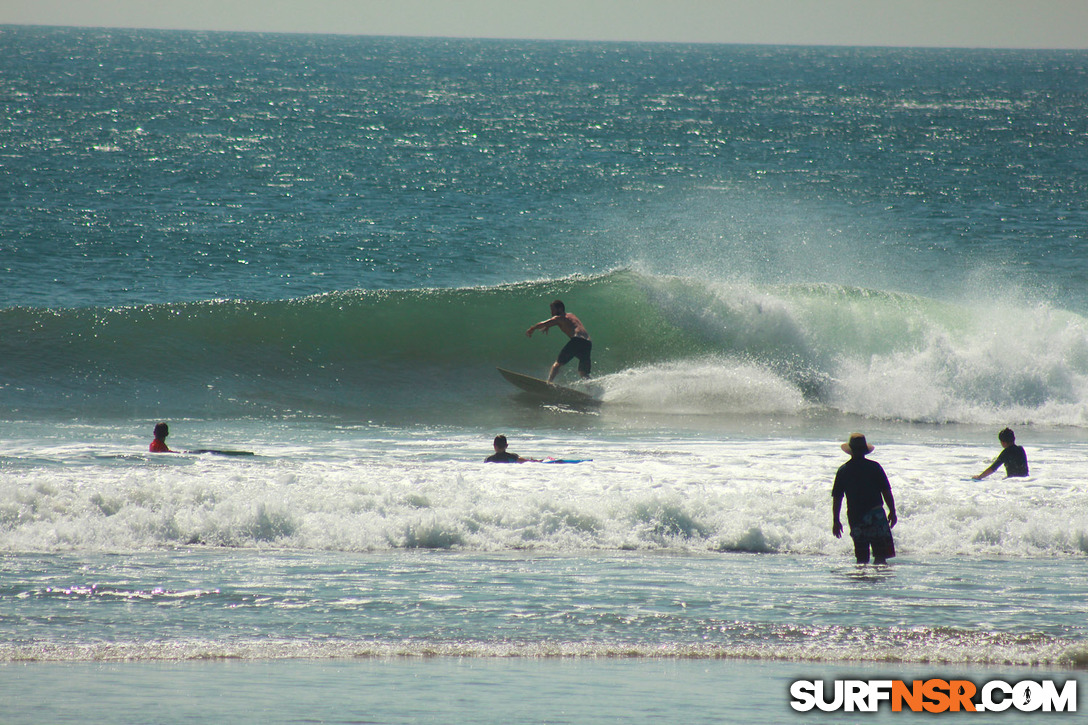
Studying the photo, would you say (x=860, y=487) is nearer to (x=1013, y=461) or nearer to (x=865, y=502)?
(x=865, y=502)

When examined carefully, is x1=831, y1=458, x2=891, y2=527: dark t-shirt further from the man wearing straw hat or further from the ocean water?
the ocean water

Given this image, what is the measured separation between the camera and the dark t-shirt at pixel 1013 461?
33.0 feet

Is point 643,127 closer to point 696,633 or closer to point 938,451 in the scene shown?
point 938,451

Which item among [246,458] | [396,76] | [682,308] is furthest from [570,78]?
[246,458]

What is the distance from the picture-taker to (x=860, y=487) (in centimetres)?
745

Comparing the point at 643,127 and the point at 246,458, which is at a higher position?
the point at 643,127

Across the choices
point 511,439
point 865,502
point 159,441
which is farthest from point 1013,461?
point 159,441

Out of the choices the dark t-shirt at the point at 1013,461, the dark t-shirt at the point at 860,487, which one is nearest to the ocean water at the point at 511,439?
the dark t-shirt at the point at 1013,461

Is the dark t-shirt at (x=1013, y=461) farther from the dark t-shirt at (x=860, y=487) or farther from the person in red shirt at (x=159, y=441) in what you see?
the person in red shirt at (x=159, y=441)

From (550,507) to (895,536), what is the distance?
9.20 feet

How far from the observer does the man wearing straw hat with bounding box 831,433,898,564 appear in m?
7.44

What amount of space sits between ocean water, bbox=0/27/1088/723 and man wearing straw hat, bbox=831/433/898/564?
243 mm

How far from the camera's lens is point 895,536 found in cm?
846

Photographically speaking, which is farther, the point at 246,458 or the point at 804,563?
the point at 246,458
